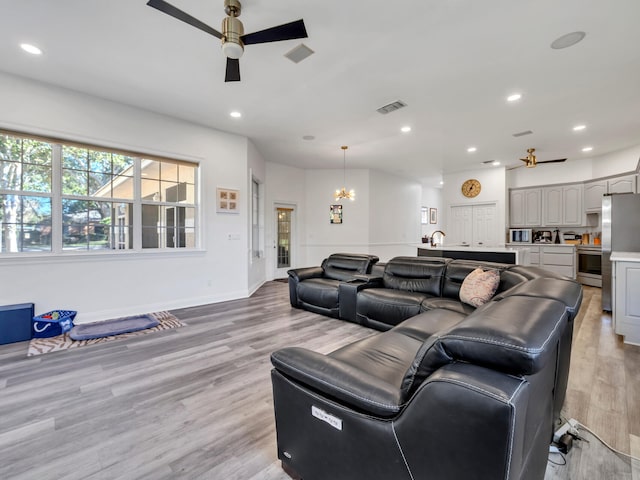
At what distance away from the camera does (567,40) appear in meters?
2.76

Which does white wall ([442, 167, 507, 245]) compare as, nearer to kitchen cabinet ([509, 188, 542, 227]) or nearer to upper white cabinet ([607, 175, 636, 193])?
kitchen cabinet ([509, 188, 542, 227])

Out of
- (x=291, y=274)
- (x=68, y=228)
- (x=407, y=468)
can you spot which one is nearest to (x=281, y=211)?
(x=291, y=274)

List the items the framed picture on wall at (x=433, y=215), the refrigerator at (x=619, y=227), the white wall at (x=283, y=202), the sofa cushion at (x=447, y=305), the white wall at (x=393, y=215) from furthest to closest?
the framed picture on wall at (x=433, y=215)
the white wall at (x=393, y=215)
the white wall at (x=283, y=202)
the refrigerator at (x=619, y=227)
the sofa cushion at (x=447, y=305)

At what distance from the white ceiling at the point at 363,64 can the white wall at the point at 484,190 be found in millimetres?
2469

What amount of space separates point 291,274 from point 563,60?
424cm

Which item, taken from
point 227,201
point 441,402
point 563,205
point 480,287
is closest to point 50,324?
point 227,201

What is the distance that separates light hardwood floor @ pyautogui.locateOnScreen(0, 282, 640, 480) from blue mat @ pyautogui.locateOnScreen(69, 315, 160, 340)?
0.31 m

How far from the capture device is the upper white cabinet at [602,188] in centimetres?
600

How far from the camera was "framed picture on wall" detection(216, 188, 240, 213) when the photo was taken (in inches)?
203

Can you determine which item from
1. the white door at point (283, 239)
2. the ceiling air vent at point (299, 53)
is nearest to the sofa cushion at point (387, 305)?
the ceiling air vent at point (299, 53)

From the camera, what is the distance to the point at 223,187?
5211 mm

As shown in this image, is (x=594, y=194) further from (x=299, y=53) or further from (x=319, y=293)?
(x=299, y=53)

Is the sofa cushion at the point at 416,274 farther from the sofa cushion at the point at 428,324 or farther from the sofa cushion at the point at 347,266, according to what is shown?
the sofa cushion at the point at 428,324

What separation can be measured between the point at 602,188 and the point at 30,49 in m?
9.92
